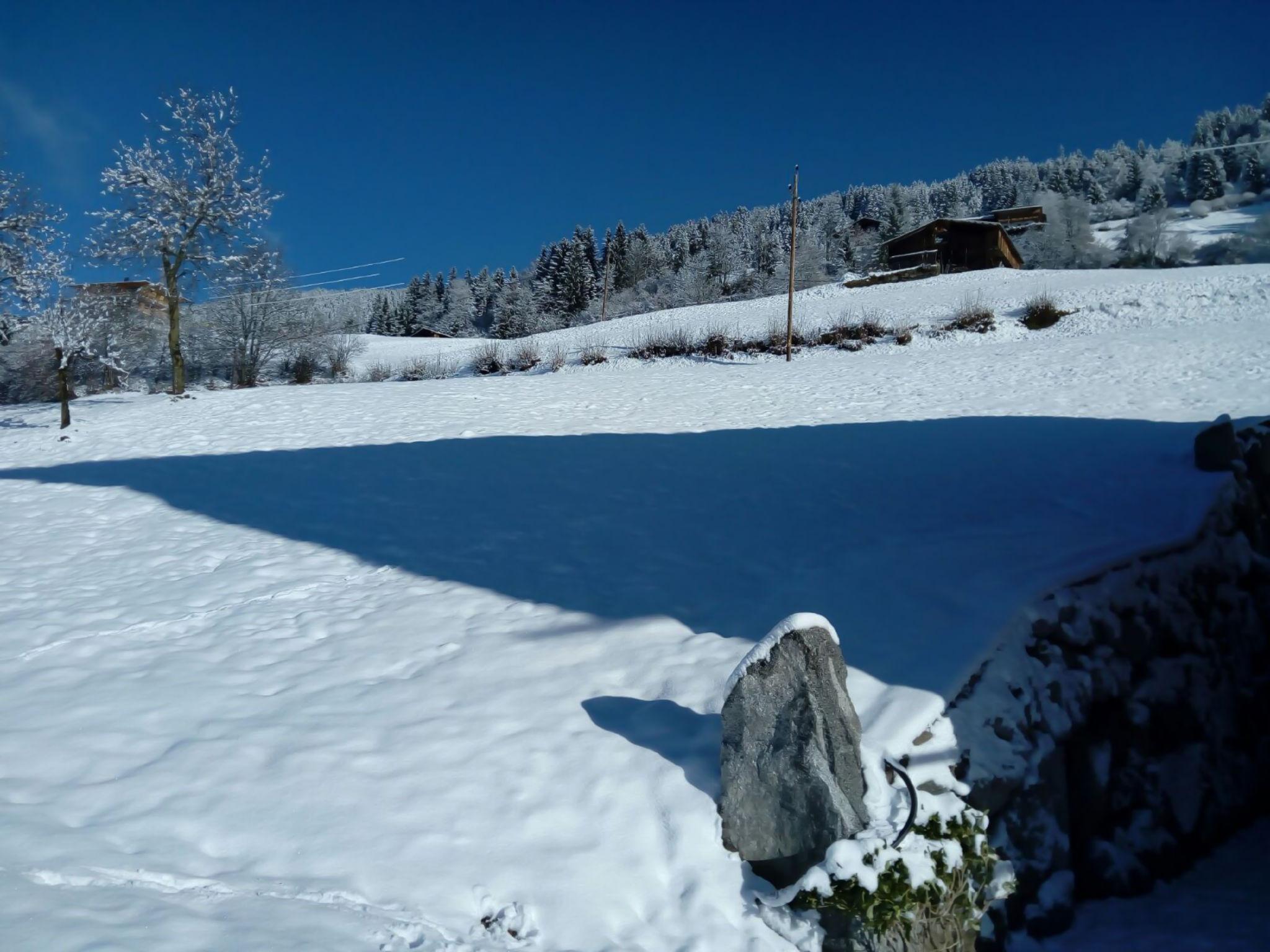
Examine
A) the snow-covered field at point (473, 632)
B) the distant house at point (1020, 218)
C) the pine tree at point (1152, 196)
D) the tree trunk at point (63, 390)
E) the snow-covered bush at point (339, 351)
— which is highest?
the pine tree at point (1152, 196)

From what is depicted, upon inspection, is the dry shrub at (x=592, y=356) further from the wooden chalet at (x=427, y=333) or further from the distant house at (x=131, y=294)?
the wooden chalet at (x=427, y=333)

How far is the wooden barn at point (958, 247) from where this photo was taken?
144 feet

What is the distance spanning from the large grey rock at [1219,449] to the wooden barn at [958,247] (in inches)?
1509

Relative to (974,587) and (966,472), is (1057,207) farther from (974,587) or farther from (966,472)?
(974,587)

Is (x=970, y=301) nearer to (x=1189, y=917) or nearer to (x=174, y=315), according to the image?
(x=174, y=315)

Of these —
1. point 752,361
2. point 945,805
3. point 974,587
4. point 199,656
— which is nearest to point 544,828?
point 945,805

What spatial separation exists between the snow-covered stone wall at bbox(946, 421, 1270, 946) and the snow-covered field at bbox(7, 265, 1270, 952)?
0.92ft

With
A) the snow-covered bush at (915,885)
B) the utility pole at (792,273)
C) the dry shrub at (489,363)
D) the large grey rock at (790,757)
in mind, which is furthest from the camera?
the dry shrub at (489,363)

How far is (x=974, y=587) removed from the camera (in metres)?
5.27

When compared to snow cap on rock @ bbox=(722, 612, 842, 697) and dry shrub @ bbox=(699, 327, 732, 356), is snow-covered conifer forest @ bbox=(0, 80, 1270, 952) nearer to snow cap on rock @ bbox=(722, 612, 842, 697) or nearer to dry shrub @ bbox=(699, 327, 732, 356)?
snow cap on rock @ bbox=(722, 612, 842, 697)

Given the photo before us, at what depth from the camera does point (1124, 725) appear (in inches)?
191

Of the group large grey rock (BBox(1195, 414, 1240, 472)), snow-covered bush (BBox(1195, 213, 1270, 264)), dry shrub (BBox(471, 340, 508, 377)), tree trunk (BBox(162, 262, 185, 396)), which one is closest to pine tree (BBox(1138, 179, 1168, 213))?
snow-covered bush (BBox(1195, 213, 1270, 264))

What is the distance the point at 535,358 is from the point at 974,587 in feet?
75.4

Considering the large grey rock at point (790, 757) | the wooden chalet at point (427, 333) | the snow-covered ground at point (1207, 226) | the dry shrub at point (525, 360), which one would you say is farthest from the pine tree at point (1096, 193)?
the large grey rock at point (790, 757)
